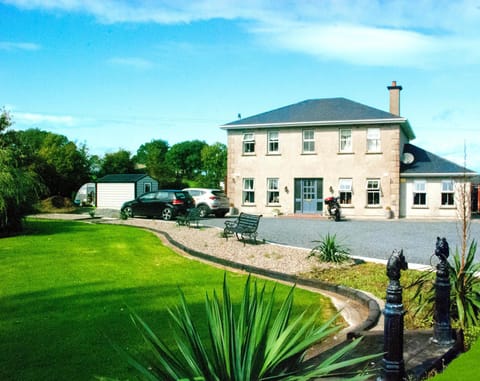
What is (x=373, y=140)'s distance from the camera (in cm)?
3122

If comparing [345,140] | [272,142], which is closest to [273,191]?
[272,142]

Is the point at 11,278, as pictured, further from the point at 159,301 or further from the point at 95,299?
the point at 159,301

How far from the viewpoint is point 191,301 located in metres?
7.90

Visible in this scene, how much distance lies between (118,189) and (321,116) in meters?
17.7

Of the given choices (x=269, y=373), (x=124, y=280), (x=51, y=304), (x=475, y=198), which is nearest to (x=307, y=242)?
(x=124, y=280)

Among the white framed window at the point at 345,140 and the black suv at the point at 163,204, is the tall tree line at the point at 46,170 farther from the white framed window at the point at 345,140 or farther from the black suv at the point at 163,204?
the white framed window at the point at 345,140

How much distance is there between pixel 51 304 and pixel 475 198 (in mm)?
34665

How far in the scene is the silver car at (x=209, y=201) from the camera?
96.2ft

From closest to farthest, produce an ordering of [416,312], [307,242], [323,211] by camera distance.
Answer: [416,312]
[307,242]
[323,211]

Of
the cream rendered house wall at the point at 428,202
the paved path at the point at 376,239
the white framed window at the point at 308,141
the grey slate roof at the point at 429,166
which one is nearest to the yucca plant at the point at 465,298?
the paved path at the point at 376,239

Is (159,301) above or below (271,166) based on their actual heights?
below

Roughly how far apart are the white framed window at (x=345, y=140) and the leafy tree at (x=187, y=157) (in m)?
75.5

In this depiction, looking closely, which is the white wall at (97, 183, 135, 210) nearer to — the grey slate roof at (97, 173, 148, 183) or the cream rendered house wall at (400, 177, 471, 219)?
the grey slate roof at (97, 173, 148, 183)

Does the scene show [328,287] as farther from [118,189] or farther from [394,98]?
[118,189]
